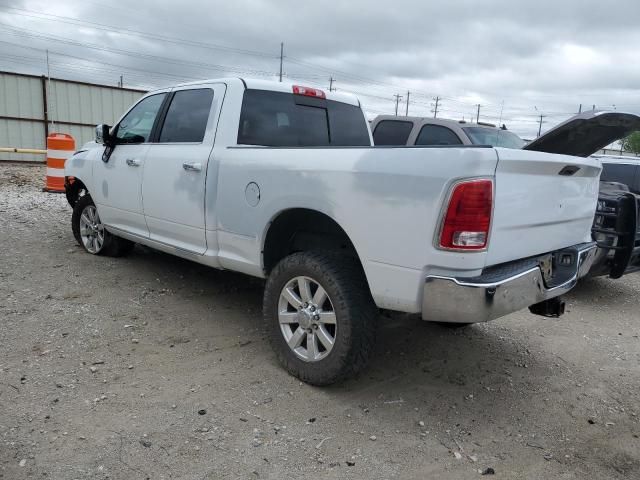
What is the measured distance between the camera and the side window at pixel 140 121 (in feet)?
16.1

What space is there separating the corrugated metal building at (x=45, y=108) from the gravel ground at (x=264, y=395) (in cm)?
1372

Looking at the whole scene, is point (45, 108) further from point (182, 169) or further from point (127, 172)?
point (182, 169)

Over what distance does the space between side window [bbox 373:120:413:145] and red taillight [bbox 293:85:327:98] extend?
3.76 meters

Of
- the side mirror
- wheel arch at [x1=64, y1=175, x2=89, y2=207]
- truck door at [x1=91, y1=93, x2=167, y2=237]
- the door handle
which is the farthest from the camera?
wheel arch at [x1=64, y1=175, x2=89, y2=207]

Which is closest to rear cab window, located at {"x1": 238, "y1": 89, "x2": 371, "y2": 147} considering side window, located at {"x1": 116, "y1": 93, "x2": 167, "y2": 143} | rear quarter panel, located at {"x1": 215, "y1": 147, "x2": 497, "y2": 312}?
rear quarter panel, located at {"x1": 215, "y1": 147, "x2": 497, "y2": 312}

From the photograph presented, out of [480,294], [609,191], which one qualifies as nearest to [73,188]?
[480,294]

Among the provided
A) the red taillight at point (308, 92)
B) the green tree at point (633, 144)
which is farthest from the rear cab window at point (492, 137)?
the green tree at point (633, 144)

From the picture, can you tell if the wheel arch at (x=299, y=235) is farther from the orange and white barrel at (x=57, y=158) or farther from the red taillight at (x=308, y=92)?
the orange and white barrel at (x=57, y=158)

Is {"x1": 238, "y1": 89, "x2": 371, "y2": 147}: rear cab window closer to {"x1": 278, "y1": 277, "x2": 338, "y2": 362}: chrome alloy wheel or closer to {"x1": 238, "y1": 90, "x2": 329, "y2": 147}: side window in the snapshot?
{"x1": 238, "y1": 90, "x2": 329, "y2": 147}: side window

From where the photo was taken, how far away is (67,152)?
9.61 m

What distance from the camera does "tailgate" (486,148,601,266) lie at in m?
2.73

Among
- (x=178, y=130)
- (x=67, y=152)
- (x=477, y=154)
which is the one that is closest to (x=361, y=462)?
(x=477, y=154)

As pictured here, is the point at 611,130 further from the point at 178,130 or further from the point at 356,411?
the point at 178,130

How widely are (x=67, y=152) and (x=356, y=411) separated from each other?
8.49 metres
